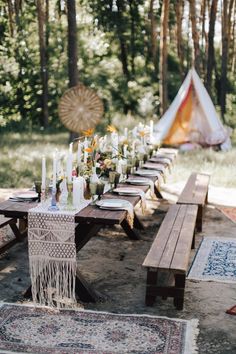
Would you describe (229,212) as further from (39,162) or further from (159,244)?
(39,162)

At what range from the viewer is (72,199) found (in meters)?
4.49

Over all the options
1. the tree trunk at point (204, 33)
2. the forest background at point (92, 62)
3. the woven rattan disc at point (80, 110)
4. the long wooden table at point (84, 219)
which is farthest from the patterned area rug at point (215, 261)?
the tree trunk at point (204, 33)

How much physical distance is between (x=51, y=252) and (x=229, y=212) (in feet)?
13.2

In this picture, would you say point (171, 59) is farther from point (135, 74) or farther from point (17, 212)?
point (17, 212)

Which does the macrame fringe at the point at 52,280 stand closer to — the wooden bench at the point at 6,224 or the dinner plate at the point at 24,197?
the dinner plate at the point at 24,197

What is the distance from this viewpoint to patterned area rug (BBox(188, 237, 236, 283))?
503 cm

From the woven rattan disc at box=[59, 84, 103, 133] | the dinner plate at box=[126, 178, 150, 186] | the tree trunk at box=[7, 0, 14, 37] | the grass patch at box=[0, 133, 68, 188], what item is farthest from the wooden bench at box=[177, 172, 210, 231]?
the tree trunk at box=[7, 0, 14, 37]

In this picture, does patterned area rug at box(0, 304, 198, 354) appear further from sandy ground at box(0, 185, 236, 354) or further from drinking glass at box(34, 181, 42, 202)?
drinking glass at box(34, 181, 42, 202)

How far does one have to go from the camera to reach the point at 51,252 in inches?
165

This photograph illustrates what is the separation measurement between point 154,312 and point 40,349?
993 millimetres

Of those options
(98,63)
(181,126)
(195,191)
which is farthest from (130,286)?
(98,63)

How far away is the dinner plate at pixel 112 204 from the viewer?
4395 millimetres

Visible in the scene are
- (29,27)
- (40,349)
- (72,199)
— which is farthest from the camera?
(29,27)

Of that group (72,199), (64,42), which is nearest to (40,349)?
(72,199)
